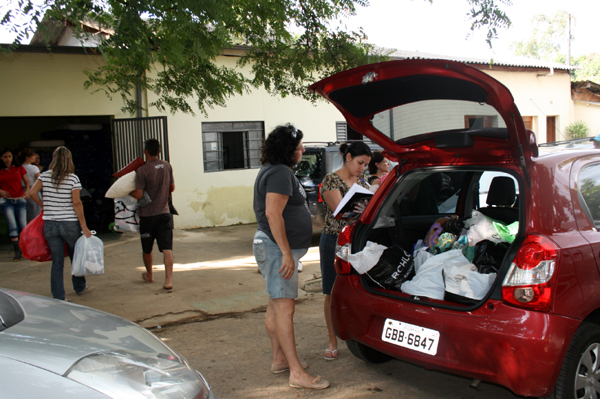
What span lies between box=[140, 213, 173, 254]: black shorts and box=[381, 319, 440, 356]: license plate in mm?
3614

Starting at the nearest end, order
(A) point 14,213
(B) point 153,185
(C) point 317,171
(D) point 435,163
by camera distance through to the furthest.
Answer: (D) point 435,163 < (B) point 153,185 < (A) point 14,213 < (C) point 317,171

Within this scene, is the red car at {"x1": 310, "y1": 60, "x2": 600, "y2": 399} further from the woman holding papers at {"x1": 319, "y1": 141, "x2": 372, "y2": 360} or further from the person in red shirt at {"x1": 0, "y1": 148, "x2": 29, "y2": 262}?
the person in red shirt at {"x1": 0, "y1": 148, "x2": 29, "y2": 262}

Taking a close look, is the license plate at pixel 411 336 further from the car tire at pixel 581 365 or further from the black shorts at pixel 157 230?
the black shorts at pixel 157 230

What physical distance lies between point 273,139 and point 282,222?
55 cm

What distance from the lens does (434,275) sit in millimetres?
3084

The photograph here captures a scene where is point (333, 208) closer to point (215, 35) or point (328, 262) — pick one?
point (328, 262)

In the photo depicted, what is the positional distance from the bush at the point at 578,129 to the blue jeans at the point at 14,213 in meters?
17.8

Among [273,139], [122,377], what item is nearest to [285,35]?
[273,139]

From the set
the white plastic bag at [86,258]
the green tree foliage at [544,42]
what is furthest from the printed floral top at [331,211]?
the green tree foliage at [544,42]

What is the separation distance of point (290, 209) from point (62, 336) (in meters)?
1.63

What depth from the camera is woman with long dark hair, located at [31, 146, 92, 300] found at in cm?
508

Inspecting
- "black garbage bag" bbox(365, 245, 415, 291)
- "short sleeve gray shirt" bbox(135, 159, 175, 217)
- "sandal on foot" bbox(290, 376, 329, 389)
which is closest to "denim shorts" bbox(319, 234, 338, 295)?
"black garbage bag" bbox(365, 245, 415, 291)

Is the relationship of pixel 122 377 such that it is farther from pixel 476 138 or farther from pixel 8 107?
pixel 8 107

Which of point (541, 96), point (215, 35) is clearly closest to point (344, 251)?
A: point (215, 35)
